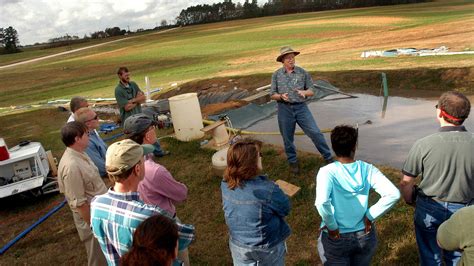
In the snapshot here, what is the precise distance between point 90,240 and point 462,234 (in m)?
3.52

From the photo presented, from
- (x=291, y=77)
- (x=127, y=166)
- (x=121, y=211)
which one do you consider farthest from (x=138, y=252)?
(x=291, y=77)

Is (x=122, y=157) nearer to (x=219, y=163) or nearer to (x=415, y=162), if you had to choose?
(x=415, y=162)

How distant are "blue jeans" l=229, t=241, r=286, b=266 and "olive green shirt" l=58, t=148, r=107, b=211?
5.41ft

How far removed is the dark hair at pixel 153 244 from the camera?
5.43 ft

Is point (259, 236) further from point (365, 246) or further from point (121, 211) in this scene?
point (121, 211)

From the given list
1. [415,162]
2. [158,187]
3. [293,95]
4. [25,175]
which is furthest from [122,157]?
[25,175]

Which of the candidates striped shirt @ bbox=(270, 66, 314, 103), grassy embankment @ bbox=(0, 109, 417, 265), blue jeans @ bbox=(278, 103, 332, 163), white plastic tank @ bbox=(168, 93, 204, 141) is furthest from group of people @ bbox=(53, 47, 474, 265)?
white plastic tank @ bbox=(168, 93, 204, 141)

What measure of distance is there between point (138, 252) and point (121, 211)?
28.5 inches

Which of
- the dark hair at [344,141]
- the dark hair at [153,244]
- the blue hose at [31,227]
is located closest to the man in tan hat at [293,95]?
the dark hair at [344,141]

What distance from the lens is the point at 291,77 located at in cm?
593

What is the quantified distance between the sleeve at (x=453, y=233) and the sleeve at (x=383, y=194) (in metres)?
0.53

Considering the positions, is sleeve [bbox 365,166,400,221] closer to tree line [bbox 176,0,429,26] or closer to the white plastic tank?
the white plastic tank

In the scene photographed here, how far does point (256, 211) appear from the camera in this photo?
8.80 ft

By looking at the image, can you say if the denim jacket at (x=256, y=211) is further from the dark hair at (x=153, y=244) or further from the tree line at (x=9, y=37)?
the tree line at (x=9, y=37)
